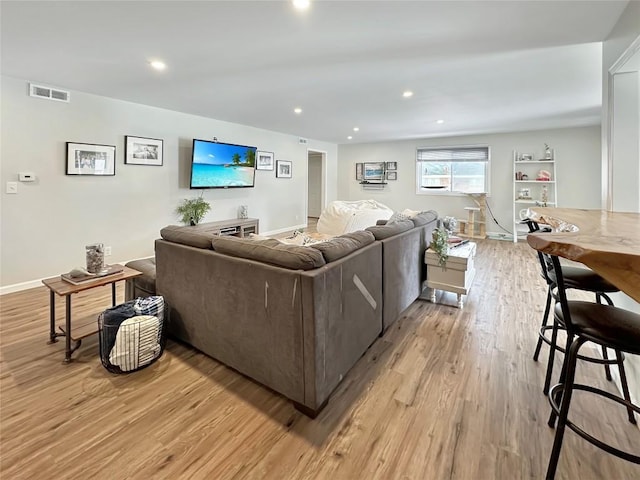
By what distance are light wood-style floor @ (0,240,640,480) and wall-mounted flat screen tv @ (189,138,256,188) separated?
11.0 feet

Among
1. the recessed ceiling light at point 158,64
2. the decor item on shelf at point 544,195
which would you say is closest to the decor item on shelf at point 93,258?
the recessed ceiling light at point 158,64

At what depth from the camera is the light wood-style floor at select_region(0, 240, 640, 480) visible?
140cm

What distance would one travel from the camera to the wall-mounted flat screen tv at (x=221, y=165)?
5.19m

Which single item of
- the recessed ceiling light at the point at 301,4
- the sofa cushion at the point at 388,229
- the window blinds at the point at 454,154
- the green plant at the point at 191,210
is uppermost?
the window blinds at the point at 454,154

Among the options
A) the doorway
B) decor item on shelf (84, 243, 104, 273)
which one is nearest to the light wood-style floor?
decor item on shelf (84, 243, 104, 273)

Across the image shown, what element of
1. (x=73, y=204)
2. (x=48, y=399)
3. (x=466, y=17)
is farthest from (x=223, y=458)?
(x=73, y=204)

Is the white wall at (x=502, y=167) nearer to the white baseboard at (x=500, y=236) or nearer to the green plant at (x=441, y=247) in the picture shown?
the white baseboard at (x=500, y=236)

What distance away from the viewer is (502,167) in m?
7.05

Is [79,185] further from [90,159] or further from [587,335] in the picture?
[587,335]

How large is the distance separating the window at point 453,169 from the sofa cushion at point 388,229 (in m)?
5.36

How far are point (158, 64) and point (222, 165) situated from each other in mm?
2680

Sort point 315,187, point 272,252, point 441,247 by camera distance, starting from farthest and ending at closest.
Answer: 1. point 315,187
2. point 441,247
3. point 272,252

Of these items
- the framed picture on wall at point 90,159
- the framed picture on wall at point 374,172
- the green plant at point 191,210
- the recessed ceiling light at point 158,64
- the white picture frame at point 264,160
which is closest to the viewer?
the recessed ceiling light at point 158,64

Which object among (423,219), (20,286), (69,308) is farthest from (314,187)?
(69,308)
